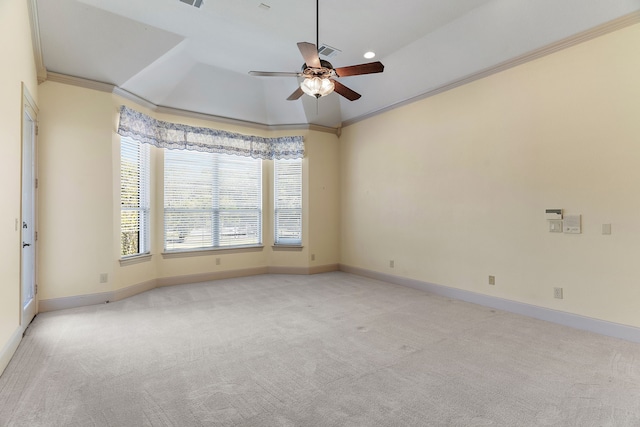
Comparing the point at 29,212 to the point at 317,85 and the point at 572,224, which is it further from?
the point at 572,224

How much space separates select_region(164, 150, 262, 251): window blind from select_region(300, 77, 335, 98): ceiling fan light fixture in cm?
331

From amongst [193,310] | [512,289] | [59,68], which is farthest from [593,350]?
[59,68]

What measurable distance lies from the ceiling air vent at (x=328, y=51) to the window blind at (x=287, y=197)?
2.27 m

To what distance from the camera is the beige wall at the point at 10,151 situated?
2482 mm

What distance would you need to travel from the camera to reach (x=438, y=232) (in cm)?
483

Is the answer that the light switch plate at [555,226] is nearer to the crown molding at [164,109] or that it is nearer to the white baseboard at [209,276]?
the crown molding at [164,109]

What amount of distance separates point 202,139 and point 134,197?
1518 millimetres

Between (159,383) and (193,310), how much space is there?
178 cm

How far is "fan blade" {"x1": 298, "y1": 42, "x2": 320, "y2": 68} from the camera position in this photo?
267 centimetres

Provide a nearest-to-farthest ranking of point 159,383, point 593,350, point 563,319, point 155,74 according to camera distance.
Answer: point 159,383 → point 593,350 → point 563,319 → point 155,74

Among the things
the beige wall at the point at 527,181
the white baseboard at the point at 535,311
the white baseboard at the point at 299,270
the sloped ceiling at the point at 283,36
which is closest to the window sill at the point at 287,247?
the white baseboard at the point at 299,270

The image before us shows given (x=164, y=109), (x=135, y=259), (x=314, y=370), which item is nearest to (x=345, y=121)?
(x=164, y=109)

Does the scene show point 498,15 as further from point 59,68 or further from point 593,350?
point 59,68

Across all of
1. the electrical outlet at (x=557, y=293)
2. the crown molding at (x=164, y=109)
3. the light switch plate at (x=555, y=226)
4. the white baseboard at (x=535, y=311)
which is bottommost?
the white baseboard at (x=535, y=311)
